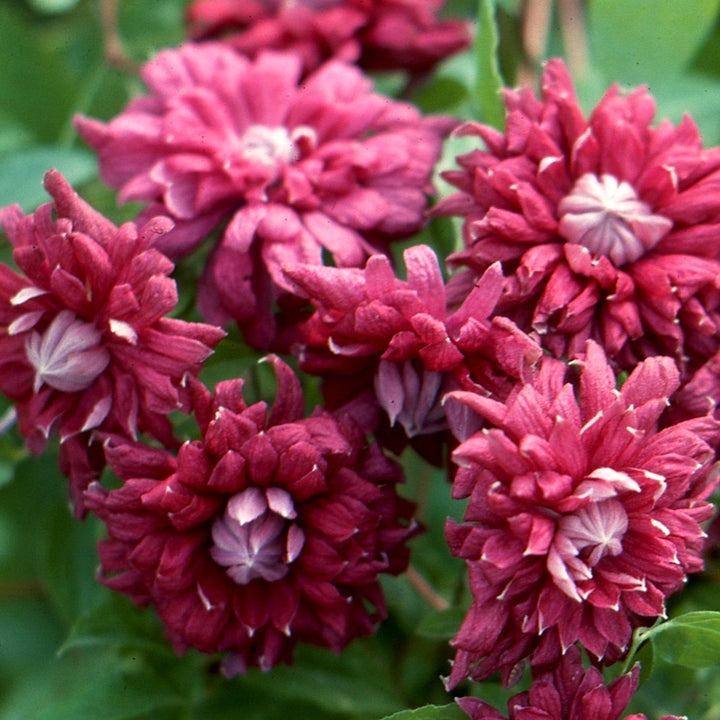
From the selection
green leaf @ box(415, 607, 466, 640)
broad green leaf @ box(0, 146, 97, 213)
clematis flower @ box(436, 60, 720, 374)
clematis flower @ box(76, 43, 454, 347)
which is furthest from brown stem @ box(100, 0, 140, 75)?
green leaf @ box(415, 607, 466, 640)

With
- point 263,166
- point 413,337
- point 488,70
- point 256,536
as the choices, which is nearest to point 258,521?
point 256,536

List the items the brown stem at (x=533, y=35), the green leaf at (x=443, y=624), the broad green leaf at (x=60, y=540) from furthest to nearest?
the brown stem at (x=533, y=35) < the broad green leaf at (x=60, y=540) < the green leaf at (x=443, y=624)

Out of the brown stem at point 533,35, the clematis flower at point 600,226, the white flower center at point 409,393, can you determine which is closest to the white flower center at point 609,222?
the clematis flower at point 600,226

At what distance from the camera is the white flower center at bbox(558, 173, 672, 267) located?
585mm

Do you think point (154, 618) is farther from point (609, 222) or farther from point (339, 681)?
point (609, 222)

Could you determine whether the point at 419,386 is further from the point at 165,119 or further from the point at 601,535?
the point at 165,119

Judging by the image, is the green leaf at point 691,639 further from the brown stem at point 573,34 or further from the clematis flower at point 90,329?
the brown stem at point 573,34

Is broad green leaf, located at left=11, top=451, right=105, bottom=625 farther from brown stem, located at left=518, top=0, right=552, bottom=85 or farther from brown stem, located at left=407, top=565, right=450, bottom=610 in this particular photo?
brown stem, located at left=518, top=0, right=552, bottom=85

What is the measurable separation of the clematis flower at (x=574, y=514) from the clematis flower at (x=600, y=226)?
0.05 metres

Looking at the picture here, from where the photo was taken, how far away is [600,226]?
59 cm

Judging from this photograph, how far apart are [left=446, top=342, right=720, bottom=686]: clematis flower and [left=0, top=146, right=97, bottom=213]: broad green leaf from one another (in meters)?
0.44

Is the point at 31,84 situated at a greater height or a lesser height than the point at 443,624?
greater

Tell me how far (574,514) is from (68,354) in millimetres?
279

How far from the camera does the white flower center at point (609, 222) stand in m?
0.59
